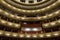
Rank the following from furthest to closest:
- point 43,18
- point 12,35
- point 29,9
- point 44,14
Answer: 1. point 29,9
2. point 44,14
3. point 43,18
4. point 12,35

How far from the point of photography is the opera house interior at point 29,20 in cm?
2278

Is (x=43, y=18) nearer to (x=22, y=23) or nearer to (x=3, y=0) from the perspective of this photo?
(x=22, y=23)

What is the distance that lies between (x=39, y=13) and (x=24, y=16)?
4101 mm

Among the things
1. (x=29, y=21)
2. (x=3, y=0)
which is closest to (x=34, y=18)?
(x=29, y=21)

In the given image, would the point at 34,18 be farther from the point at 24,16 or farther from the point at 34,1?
the point at 34,1

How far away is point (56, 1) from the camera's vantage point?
27.3 meters

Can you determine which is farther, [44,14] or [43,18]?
[44,14]

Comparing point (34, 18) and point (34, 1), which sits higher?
point (34, 1)

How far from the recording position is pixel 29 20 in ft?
91.5

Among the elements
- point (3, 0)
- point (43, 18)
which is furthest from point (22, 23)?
point (3, 0)

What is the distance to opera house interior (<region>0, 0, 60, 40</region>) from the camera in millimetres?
22781

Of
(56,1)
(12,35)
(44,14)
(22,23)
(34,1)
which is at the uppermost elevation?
(34,1)

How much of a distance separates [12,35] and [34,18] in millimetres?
8154

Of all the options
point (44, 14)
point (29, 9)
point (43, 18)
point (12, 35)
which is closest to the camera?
point (12, 35)
